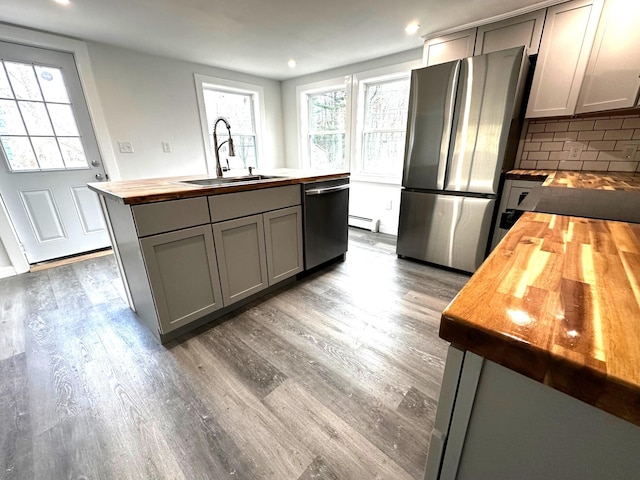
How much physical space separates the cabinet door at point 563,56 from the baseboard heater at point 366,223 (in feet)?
6.63

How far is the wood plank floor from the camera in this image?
1.04 meters

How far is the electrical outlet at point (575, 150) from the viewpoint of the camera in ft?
7.36

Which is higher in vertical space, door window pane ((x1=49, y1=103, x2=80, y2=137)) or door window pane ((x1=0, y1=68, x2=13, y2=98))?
door window pane ((x1=0, y1=68, x2=13, y2=98))

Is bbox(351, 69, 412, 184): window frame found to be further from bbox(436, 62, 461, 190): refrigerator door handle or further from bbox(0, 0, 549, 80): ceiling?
bbox(436, 62, 461, 190): refrigerator door handle

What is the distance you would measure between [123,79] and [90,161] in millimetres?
949

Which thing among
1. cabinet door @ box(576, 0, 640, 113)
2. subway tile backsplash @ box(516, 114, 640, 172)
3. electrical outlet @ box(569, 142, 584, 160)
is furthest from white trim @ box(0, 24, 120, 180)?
electrical outlet @ box(569, 142, 584, 160)

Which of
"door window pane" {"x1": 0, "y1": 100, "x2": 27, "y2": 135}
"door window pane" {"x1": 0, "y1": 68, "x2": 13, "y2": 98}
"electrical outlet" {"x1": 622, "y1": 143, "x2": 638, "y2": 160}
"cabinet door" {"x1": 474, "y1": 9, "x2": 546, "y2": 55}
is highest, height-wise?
"cabinet door" {"x1": 474, "y1": 9, "x2": 546, "y2": 55}

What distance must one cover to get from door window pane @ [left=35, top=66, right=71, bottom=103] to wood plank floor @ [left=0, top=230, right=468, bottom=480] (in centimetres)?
188

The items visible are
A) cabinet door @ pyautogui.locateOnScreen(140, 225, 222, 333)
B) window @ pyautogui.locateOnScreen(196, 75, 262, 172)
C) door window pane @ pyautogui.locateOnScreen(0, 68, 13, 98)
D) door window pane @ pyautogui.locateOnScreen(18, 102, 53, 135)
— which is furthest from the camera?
window @ pyautogui.locateOnScreen(196, 75, 262, 172)

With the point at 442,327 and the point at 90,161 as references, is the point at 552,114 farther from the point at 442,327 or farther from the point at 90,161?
the point at 90,161

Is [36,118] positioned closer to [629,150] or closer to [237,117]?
[237,117]

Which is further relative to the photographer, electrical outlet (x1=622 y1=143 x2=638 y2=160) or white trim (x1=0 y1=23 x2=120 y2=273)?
white trim (x1=0 y1=23 x2=120 y2=273)

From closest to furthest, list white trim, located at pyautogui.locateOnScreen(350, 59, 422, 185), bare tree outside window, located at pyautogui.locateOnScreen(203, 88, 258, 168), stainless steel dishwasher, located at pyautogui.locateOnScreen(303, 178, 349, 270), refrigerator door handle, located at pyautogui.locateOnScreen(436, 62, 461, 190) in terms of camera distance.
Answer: refrigerator door handle, located at pyautogui.locateOnScreen(436, 62, 461, 190)
stainless steel dishwasher, located at pyautogui.locateOnScreen(303, 178, 349, 270)
white trim, located at pyautogui.locateOnScreen(350, 59, 422, 185)
bare tree outside window, located at pyautogui.locateOnScreen(203, 88, 258, 168)

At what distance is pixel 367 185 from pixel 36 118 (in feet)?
11.9
